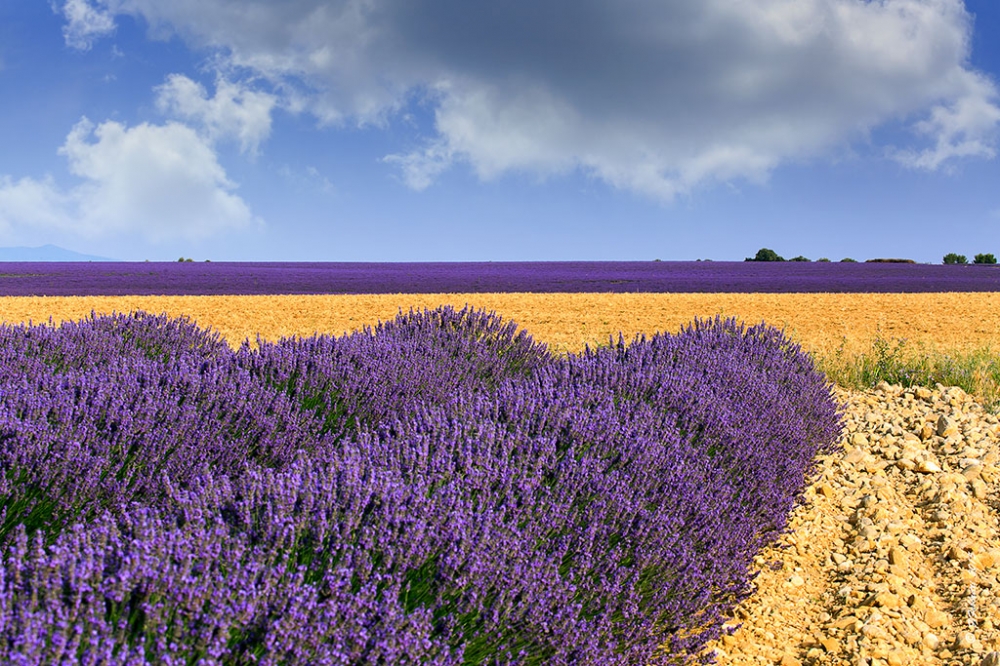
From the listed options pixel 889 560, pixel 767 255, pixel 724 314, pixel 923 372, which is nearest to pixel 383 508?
pixel 889 560

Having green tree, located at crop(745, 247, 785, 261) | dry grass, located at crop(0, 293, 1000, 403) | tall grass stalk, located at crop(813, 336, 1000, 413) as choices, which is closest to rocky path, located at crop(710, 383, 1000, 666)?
tall grass stalk, located at crop(813, 336, 1000, 413)

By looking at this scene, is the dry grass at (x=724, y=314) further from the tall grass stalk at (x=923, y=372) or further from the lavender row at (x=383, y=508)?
the lavender row at (x=383, y=508)

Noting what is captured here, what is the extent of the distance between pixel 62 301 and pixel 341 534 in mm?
17777

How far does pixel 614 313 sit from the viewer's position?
14492mm

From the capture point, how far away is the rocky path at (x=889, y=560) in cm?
285

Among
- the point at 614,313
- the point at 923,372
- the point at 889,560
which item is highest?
the point at 614,313

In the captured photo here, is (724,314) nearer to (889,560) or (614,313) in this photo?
(614,313)

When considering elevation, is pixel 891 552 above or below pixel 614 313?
below

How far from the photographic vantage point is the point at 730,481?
2.96 m

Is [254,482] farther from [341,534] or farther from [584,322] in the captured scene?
[584,322]

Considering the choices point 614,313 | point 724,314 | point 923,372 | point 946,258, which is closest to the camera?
point 923,372

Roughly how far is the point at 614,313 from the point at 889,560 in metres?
11.1

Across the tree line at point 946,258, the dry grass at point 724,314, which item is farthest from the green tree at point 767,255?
the dry grass at point 724,314

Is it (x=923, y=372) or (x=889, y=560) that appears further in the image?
(x=923, y=372)
